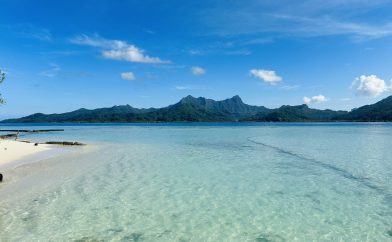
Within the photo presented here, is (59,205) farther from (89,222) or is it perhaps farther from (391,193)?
(391,193)

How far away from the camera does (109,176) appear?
22000mm

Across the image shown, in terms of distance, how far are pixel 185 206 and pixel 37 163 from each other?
20.1 metres

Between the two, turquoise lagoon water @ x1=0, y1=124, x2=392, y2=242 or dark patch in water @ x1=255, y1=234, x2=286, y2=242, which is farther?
turquoise lagoon water @ x1=0, y1=124, x2=392, y2=242

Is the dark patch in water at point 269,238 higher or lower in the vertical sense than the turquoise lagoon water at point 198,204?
lower

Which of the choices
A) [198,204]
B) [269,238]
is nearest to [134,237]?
[269,238]

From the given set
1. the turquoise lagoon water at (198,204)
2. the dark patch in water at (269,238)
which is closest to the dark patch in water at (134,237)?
the turquoise lagoon water at (198,204)

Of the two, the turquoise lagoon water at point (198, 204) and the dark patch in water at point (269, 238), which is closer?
the dark patch in water at point (269, 238)

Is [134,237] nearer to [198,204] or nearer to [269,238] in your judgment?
[269,238]

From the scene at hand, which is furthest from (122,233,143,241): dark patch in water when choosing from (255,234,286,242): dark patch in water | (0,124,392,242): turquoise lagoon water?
(255,234,286,242): dark patch in water

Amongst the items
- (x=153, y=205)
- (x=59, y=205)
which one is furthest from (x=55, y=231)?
(x=153, y=205)

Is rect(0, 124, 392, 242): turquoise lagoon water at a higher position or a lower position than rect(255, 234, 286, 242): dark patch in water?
higher

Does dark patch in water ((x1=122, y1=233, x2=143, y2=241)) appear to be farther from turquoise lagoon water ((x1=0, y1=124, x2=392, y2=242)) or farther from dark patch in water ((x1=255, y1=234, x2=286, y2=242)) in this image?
dark patch in water ((x1=255, y1=234, x2=286, y2=242))

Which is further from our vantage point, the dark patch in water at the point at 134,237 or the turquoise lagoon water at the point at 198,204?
the turquoise lagoon water at the point at 198,204

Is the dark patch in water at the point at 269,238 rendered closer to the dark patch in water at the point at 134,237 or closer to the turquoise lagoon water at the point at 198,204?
the turquoise lagoon water at the point at 198,204
